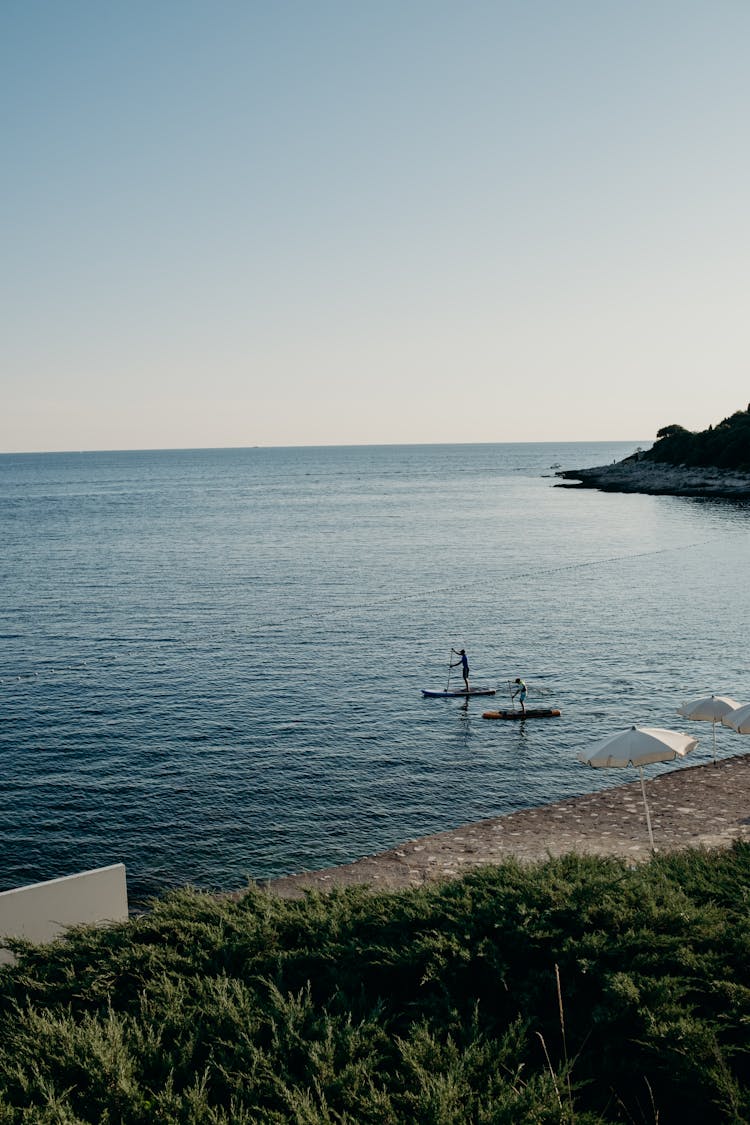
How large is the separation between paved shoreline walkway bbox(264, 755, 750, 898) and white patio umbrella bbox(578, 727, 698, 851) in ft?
8.85

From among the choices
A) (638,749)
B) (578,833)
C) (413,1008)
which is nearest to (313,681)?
(578,833)

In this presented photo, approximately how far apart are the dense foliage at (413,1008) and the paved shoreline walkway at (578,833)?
301 inches

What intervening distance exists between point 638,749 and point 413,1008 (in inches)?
388

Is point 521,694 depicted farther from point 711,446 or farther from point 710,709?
point 711,446

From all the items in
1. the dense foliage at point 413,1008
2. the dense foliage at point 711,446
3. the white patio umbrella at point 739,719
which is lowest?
the white patio umbrella at point 739,719

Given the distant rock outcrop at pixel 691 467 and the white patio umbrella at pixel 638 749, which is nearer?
the white patio umbrella at pixel 638 749

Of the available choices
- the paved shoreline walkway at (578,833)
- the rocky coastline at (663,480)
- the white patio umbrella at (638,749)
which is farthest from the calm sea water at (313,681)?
the rocky coastline at (663,480)

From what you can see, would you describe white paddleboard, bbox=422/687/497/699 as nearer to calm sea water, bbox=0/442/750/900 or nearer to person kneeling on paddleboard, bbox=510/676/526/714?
calm sea water, bbox=0/442/750/900

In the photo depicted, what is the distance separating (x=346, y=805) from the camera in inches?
1072

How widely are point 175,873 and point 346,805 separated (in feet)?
20.3

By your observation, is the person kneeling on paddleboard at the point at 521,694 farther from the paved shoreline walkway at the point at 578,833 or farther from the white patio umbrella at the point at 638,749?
the white patio umbrella at the point at 638,749

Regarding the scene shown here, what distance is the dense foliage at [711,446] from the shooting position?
131 metres

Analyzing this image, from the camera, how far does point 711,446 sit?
141m

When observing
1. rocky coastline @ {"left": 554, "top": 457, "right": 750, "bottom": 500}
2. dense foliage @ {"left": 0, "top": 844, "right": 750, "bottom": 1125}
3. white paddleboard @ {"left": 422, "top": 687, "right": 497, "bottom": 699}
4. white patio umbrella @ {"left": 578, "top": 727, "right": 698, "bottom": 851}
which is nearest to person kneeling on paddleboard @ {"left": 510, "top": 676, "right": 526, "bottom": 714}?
white paddleboard @ {"left": 422, "top": 687, "right": 497, "bottom": 699}
